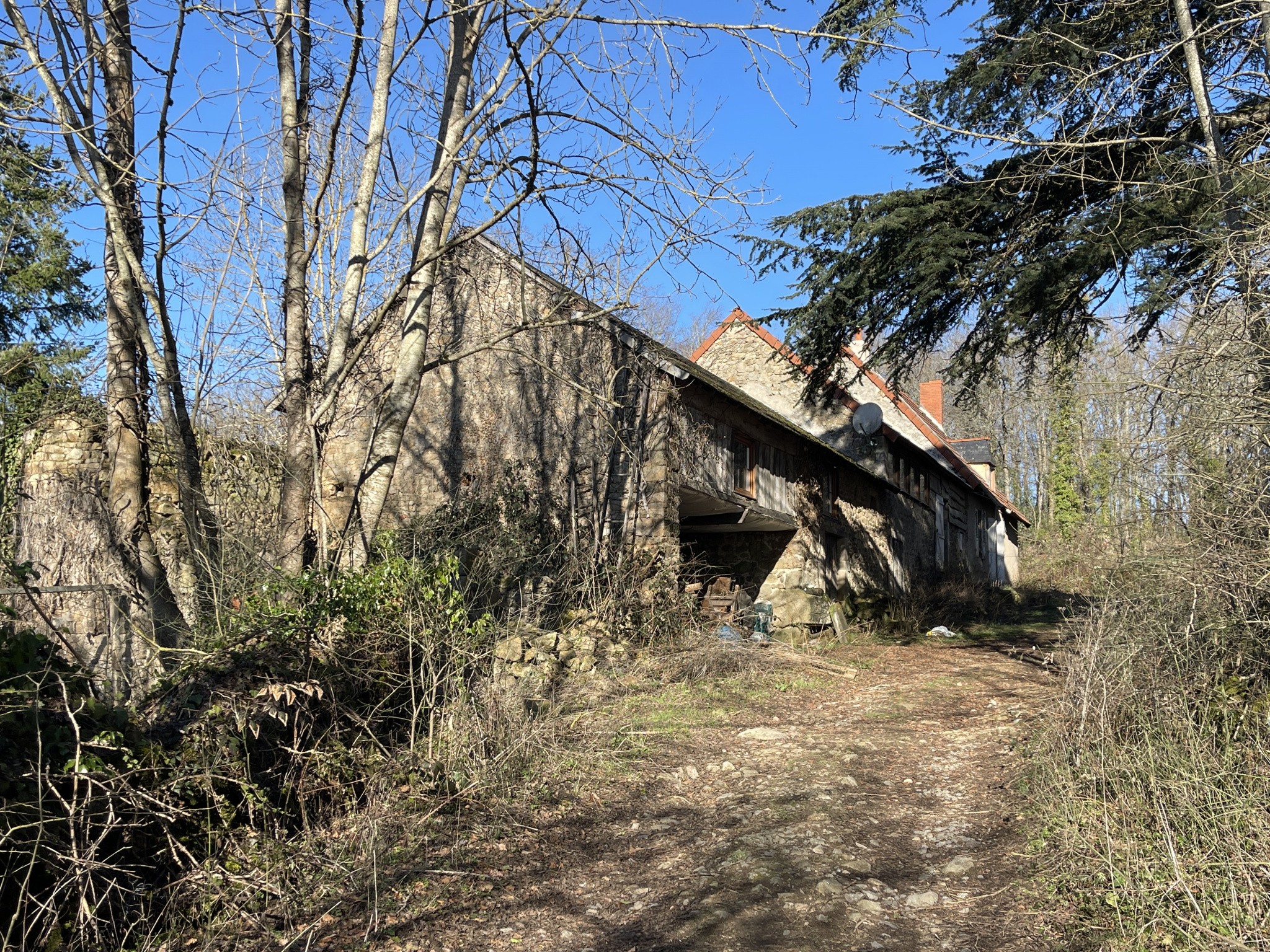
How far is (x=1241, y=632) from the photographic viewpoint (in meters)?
5.27

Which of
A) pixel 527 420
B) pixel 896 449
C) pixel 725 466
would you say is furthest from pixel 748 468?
pixel 896 449

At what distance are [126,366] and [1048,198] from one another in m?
9.19

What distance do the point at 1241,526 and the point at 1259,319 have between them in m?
1.29

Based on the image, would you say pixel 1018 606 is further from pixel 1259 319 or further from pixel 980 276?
pixel 1259 319

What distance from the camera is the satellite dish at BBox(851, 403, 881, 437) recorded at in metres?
18.2

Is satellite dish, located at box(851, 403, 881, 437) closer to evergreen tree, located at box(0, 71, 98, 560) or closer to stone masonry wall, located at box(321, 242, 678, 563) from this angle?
stone masonry wall, located at box(321, 242, 678, 563)

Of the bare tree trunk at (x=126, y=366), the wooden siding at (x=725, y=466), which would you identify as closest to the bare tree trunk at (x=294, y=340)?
the bare tree trunk at (x=126, y=366)

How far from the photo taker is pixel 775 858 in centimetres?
525

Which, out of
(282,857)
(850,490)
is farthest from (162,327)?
(850,490)

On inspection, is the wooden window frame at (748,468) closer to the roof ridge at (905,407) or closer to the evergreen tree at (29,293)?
the roof ridge at (905,407)

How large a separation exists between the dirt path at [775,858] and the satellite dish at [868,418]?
1050 centimetres

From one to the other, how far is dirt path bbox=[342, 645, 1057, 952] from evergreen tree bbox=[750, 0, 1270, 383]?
173 inches

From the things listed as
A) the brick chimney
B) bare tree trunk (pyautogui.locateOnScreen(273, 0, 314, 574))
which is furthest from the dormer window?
the brick chimney

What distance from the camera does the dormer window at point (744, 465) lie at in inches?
564
